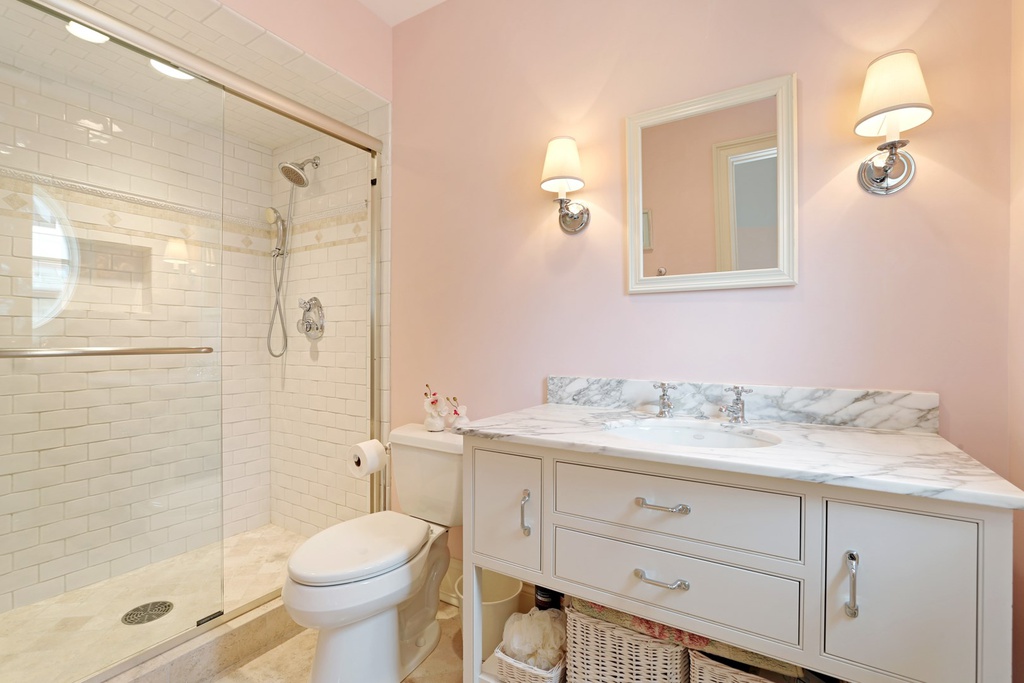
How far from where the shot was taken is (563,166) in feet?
5.42

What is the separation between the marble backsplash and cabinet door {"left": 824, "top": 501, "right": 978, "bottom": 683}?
53 cm

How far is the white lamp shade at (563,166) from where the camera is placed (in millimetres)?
1651

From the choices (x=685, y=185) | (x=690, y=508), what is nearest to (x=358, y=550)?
(x=690, y=508)

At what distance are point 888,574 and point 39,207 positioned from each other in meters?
2.54

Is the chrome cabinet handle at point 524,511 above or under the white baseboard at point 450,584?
above

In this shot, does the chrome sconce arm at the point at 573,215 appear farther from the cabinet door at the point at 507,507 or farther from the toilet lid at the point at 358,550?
the toilet lid at the point at 358,550

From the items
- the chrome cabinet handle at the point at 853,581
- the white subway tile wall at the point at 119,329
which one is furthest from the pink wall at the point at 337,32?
the chrome cabinet handle at the point at 853,581

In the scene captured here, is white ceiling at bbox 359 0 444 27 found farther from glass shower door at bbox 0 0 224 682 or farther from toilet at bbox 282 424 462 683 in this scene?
toilet at bbox 282 424 462 683

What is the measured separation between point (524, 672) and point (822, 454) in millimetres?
969

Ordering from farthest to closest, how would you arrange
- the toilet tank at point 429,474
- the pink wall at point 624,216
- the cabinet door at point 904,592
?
the toilet tank at point 429,474 < the pink wall at point 624,216 < the cabinet door at point 904,592

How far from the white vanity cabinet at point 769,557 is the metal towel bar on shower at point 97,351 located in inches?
55.7

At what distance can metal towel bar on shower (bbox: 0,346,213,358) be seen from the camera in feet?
5.10

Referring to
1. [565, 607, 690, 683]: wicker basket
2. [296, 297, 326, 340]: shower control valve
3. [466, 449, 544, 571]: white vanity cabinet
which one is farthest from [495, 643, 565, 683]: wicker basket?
[296, 297, 326, 340]: shower control valve

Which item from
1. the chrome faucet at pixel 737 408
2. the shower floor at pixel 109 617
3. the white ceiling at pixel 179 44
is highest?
the white ceiling at pixel 179 44
